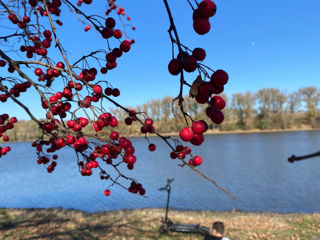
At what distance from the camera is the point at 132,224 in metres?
7.14

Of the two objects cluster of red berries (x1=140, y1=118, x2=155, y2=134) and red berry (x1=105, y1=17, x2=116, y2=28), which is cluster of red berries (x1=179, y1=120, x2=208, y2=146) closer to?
cluster of red berries (x1=140, y1=118, x2=155, y2=134)

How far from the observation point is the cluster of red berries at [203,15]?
71 cm

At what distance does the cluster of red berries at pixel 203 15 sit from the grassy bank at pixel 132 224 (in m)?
6.31

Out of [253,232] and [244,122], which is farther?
[244,122]

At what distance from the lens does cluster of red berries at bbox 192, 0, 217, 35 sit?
2.34ft

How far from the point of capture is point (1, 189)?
1429 cm

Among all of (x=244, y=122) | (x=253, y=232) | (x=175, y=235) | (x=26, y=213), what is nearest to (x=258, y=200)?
(x=253, y=232)

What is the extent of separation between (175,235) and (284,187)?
8527 mm

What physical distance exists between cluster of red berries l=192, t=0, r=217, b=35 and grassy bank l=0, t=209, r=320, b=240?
248 inches

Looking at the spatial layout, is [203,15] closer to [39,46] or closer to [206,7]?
[206,7]

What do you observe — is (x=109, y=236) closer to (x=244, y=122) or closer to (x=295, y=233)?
(x=295, y=233)

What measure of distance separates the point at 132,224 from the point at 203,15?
289 inches

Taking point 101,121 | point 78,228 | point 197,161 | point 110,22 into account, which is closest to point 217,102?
point 197,161

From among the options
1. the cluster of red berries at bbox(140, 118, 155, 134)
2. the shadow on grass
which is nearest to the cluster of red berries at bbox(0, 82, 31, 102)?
the cluster of red berries at bbox(140, 118, 155, 134)
